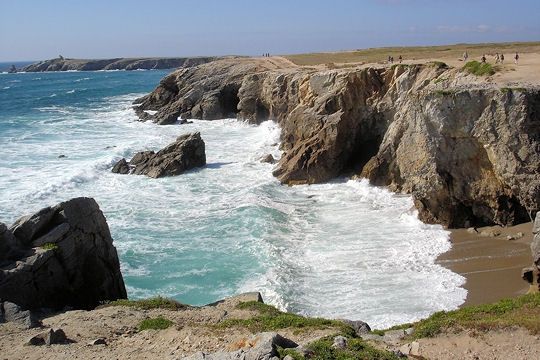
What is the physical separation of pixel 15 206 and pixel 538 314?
86.7 feet

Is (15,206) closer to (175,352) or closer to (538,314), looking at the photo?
(175,352)

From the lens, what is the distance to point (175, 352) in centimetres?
1177

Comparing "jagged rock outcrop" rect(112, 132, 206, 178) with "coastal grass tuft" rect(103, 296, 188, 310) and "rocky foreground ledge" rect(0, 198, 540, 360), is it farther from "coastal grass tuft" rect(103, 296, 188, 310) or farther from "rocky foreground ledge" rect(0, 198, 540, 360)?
"coastal grass tuft" rect(103, 296, 188, 310)

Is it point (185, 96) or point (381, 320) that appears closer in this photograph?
point (381, 320)

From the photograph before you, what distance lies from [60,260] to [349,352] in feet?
30.7

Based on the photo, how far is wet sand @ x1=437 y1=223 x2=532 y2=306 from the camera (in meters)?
17.5

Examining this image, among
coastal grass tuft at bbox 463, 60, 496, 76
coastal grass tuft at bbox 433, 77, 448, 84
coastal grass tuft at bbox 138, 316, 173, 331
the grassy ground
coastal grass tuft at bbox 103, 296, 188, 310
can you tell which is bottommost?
coastal grass tuft at bbox 103, 296, 188, 310

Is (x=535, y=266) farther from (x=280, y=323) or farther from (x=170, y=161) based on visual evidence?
(x=170, y=161)

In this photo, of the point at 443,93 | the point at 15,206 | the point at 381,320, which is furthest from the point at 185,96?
the point at 381,320

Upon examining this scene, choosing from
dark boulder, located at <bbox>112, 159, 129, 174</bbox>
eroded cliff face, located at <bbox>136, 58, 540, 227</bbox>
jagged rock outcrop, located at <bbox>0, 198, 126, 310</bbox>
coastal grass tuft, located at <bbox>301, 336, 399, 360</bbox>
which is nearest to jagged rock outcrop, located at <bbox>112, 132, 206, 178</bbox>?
dark boulder, located at <bbox>112, 159, 129, 174</bbox>

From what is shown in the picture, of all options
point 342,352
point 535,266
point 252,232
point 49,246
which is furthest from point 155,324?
point 252,232

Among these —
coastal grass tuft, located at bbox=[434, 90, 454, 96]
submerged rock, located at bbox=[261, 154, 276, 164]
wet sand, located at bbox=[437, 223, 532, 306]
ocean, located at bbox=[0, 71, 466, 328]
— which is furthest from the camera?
submerged rock, located at bbox=[261, 154, 276, 164]

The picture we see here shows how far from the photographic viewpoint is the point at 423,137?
25.0 meters

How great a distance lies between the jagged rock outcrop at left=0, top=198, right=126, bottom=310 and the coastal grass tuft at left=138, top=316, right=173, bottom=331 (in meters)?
3.45
